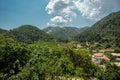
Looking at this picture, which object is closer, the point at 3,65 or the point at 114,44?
the point at 3,65

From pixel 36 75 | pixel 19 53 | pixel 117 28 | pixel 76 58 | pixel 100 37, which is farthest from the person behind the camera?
pixel 117 28

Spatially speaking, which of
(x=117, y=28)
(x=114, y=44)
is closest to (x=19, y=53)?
(x=114, y=44)

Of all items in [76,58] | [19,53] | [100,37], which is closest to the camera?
[19,53]

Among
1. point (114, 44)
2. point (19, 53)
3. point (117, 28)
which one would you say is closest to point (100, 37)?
point (117, 28)

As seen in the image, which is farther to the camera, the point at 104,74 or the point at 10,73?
the point at 104,74

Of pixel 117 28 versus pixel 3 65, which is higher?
pixel 117 28

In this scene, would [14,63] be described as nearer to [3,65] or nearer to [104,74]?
[3,65]

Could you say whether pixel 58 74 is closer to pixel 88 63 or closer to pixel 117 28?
pixel 88 63

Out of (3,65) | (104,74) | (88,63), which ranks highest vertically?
(3,65)

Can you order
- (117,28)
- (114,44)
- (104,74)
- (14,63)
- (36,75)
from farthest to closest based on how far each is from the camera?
(117,28), (114,44), (104,74), (14,63), (36,75)
